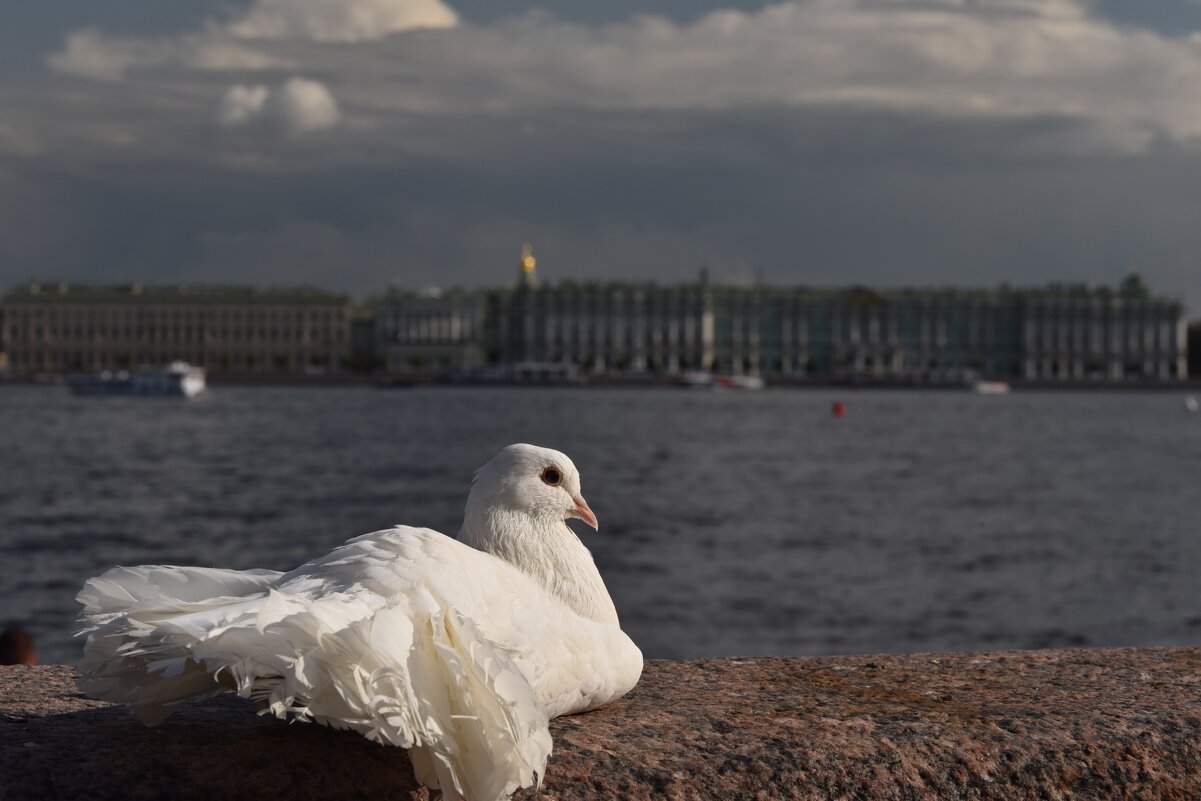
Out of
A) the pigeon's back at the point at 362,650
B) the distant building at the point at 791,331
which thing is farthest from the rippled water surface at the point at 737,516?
the distant building at the point at 791,331

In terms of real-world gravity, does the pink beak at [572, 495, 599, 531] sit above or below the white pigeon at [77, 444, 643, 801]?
above

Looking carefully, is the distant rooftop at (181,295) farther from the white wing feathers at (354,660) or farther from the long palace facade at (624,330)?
the white wing feathers at (354,660)

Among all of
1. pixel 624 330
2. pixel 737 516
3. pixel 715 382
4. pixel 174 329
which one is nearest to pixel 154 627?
pixel 737 516

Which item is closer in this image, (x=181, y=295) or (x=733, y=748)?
(x=733, y=748)

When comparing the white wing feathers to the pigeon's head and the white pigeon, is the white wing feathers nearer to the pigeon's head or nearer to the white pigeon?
the white pigeon

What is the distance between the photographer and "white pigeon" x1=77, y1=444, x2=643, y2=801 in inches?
59.7

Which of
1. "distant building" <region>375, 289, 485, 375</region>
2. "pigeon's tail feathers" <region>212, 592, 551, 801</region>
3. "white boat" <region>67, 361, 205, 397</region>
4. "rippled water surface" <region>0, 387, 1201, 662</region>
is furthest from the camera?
"distant building" <region>375, 289, 485, 375</region>

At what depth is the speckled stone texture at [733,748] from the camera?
1746 mm

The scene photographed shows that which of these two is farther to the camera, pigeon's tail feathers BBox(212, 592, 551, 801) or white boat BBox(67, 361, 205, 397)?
white boat BBox(67, 361, 205, 397)

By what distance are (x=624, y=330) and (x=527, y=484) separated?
104 meters

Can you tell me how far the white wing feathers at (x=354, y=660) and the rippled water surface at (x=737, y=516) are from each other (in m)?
8.96

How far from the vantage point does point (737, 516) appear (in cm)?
2005

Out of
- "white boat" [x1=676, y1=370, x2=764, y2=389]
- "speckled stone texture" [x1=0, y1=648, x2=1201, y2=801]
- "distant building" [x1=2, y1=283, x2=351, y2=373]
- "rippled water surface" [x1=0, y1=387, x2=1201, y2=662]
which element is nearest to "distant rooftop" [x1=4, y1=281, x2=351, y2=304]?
"distant building" [x1=2, y1=283, x2=351, y2=373]

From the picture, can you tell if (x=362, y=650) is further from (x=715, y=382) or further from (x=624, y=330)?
(x=624, y=330)
